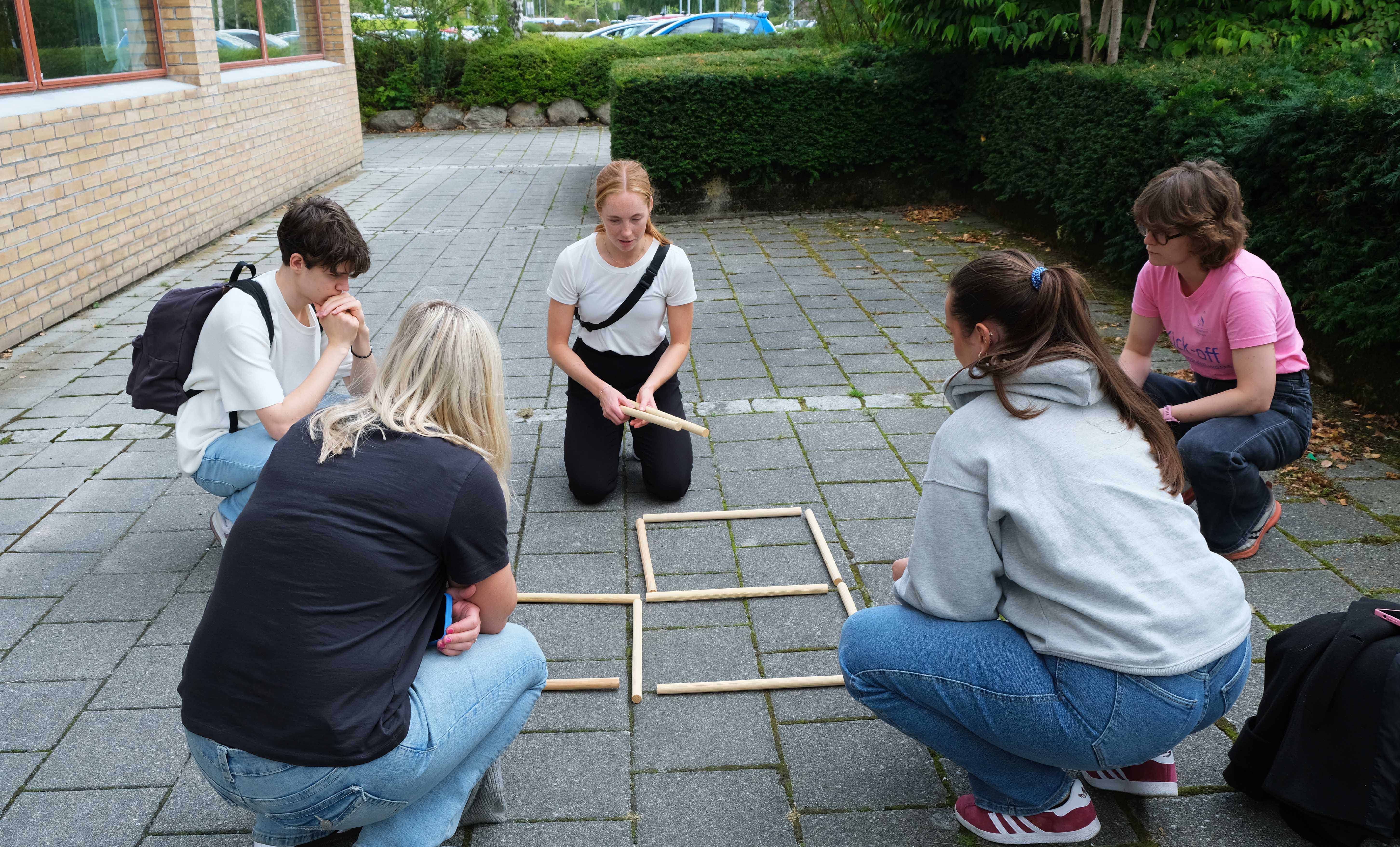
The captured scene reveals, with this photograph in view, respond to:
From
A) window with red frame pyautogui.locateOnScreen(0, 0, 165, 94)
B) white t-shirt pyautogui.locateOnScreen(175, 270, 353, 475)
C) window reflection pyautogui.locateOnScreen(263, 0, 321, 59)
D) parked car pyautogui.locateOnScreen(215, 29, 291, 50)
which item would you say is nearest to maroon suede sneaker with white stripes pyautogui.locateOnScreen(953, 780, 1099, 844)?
white t-shirt pyautogui.locateOnScreen(175, 270, 353, 475)

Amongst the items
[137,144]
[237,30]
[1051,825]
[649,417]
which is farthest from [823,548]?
[237,30]

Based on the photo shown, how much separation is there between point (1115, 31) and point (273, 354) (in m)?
7.48

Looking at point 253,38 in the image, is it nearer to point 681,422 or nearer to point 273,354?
point 273,354

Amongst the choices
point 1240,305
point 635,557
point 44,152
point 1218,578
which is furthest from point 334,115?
point 1218,578

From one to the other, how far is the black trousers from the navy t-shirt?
6.84ft

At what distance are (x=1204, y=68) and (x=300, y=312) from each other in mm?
5958

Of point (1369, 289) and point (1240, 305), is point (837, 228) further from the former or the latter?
point (1240, 305)

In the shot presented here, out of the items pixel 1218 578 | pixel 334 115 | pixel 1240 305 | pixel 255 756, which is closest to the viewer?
pixel 255 756

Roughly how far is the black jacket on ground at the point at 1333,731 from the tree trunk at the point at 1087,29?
7.42 m

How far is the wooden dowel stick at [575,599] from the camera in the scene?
11.1 ft

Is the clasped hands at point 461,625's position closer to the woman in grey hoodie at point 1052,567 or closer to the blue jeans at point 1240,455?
the woman in grey hoodie at point 1052,567

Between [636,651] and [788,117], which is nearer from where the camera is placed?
[636,651]

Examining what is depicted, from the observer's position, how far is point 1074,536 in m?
2.04

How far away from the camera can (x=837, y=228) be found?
9.86 m
